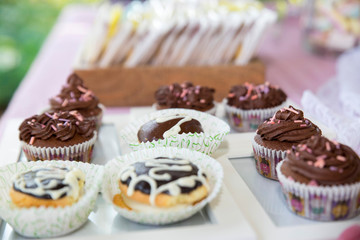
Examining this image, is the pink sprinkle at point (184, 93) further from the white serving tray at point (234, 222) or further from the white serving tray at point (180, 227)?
the white serving tray at point (180, 227)

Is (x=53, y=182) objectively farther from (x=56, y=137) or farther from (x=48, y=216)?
(x=56, y=137)

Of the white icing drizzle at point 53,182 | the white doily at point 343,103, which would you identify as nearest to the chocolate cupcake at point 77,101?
the white icing drizzle at point 53,182

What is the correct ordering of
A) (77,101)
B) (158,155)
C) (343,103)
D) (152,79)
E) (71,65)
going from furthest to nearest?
(71,65) < (152,79) < (343,103) < (77,101) < (158,155)

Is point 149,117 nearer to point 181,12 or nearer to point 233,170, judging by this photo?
point 233,170

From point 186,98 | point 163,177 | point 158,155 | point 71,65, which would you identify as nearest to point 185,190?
point 163,177

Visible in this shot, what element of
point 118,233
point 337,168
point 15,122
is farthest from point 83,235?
point 15,122

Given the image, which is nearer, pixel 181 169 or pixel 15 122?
pixel 181 169
